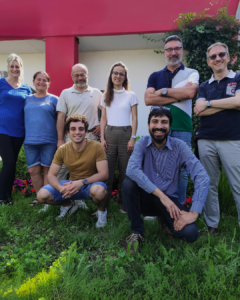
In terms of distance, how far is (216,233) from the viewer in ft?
9.41

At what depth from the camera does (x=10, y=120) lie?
377 centimetres

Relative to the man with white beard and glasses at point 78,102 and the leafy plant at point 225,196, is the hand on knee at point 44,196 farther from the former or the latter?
the leafy plant at point 225,196

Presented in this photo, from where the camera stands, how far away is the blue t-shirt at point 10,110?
3750 millimetres

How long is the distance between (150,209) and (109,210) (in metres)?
1.11

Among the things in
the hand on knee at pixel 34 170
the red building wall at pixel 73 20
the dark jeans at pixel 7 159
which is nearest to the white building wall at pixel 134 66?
the red building wall at pixel 73 20

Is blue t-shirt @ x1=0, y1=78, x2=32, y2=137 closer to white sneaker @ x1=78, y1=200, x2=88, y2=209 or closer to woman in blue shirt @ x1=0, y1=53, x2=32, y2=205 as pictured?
woman in blue shirt @ x1=0, y1=53, x2=32, y2=205

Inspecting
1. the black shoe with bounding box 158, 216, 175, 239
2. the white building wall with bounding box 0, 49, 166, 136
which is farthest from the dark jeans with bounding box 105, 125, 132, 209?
the white building wall with bounding box 0, 49, 166, 136

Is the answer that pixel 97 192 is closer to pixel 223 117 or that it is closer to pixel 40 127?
pixel 40 127

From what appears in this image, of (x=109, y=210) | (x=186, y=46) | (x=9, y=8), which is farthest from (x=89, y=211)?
(x=9, y=8)

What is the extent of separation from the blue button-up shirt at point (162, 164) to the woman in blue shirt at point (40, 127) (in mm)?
1680

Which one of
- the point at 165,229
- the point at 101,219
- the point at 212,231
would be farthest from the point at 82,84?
the point at 212,231

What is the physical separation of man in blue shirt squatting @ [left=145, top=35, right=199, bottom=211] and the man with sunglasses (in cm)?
19

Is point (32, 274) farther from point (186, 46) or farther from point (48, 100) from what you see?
point (186, 46)

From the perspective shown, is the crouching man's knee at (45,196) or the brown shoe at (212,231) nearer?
the brown shoe at (212,231)
